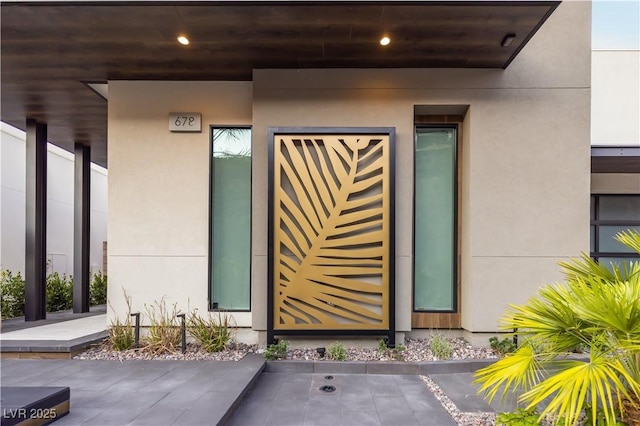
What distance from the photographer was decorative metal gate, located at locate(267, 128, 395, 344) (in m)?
4.31

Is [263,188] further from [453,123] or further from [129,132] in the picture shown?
[453,123]

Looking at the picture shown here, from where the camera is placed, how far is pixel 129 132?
487 cm

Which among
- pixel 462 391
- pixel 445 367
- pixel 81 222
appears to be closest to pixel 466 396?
pixel 462 391

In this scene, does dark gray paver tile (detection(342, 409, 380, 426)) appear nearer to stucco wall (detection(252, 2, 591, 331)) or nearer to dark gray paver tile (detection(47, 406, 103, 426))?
stucco wall (detection(252, 2, 591, 331))

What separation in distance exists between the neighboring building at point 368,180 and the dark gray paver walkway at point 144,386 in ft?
3.05

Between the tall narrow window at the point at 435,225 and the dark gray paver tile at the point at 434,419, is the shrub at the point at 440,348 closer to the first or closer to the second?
the tall narrow window at the point at 435,225

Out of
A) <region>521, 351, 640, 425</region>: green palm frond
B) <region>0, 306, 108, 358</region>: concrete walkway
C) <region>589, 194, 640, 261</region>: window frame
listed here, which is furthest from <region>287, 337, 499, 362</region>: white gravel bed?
<region>589, 194, 640, 261</region>: window frame

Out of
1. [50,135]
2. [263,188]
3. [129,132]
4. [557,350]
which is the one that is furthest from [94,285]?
[557,350]

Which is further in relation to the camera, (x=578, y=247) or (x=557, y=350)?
(x=578, y=247)

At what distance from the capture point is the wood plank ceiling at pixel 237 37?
342 cm

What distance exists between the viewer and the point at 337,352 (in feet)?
13.6

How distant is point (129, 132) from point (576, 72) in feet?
20.3

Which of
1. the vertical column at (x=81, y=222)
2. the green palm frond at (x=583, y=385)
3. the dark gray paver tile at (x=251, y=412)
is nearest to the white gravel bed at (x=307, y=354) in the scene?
the dark gray paver tile at (x=251, y=412)

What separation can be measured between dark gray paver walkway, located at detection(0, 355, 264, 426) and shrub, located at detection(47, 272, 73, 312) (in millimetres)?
3945
